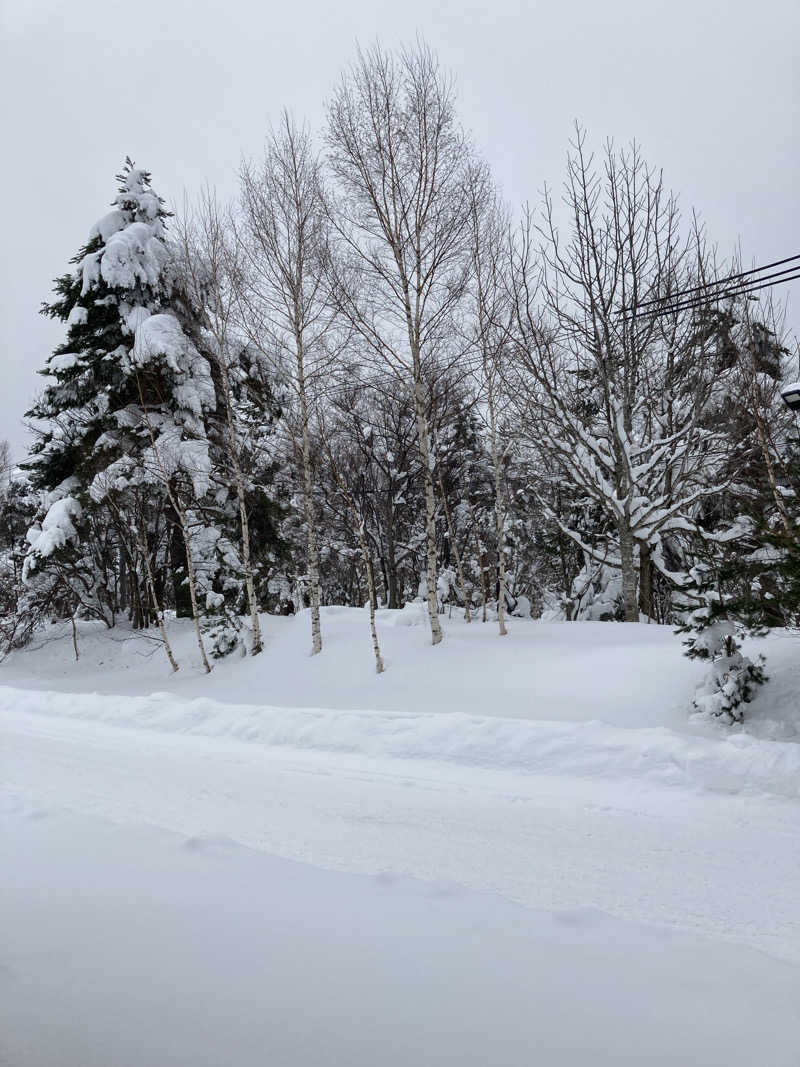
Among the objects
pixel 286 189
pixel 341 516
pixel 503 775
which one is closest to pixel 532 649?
pixel 503 775

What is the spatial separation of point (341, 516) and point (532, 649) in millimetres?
16108

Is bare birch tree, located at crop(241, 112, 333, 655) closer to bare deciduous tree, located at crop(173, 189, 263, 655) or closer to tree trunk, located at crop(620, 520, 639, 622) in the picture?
bare deciduous tree, located at crop(173, 189, 263, 655)

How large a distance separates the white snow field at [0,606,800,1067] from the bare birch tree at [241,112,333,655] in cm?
734

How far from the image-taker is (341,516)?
25859 mm

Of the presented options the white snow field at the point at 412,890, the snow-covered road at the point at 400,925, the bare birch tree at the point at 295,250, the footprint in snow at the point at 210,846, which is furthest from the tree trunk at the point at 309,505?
the footprint in snow at the point at 210,846

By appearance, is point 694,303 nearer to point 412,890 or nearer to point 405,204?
point 405,204

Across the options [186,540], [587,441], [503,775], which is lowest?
[503,775]

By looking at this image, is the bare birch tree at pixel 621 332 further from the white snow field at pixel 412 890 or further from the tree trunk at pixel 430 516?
the white snow field at pixel 412 890

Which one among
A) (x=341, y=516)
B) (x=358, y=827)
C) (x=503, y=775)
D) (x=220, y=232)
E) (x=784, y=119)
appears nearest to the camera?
(x=358, y=827)

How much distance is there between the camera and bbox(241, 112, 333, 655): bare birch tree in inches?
523

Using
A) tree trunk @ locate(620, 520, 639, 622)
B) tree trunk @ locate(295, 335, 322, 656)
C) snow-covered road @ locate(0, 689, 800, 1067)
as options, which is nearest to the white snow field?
snow-covered road @ locate(0, 689, 800, 1067)

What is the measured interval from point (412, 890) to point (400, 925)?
38cm

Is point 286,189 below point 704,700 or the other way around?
the other way around

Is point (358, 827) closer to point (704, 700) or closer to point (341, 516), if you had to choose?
point (704, 700)
